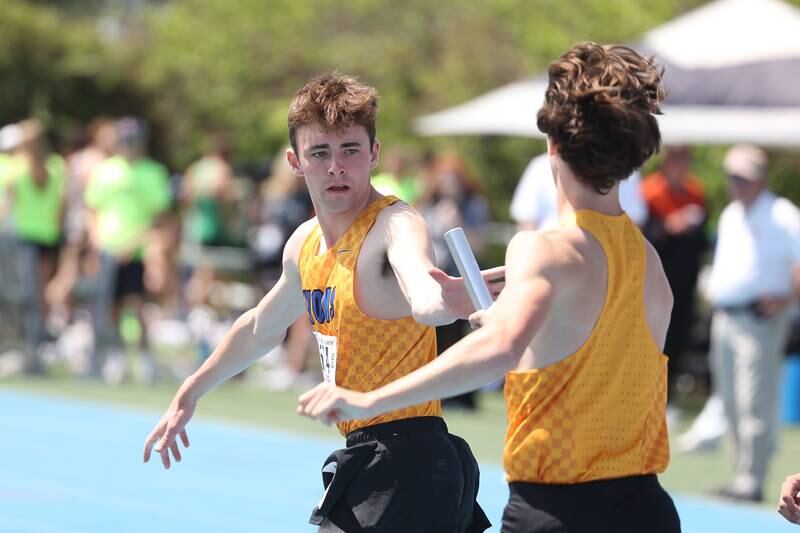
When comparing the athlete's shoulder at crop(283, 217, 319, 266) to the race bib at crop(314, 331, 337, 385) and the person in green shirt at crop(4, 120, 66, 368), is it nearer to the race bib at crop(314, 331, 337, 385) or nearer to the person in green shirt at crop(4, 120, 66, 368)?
the race bib at crop(314, 331, 337, 385)

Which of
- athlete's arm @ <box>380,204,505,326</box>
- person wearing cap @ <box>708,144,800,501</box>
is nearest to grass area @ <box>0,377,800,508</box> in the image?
person wearing cap @ <box>708,144,800,501</box>

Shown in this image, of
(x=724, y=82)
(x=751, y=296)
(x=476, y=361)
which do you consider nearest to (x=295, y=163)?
(x=476, y=361)

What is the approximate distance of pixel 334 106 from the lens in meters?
4.22

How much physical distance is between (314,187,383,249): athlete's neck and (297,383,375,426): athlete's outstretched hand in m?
1.03

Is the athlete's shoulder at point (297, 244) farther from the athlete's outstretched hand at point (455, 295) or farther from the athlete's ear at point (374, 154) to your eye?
the athlete's outstretched hand at point (455, 295)

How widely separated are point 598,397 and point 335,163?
1.04 metres

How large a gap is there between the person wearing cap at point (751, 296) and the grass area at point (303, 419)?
20.2 inches

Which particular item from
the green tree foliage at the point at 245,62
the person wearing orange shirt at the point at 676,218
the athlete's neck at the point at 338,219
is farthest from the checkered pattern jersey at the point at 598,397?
the green tree foliage at the point at 245,62

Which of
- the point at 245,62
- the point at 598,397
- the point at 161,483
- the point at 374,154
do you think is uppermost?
the point at 245,62

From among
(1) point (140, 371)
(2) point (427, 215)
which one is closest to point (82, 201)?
(1) point (140, 371)

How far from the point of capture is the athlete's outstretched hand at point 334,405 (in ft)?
11.0

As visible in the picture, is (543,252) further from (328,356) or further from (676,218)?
(676,218)

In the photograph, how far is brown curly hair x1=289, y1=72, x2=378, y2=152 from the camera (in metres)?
4.23

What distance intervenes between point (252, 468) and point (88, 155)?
6.32 m
